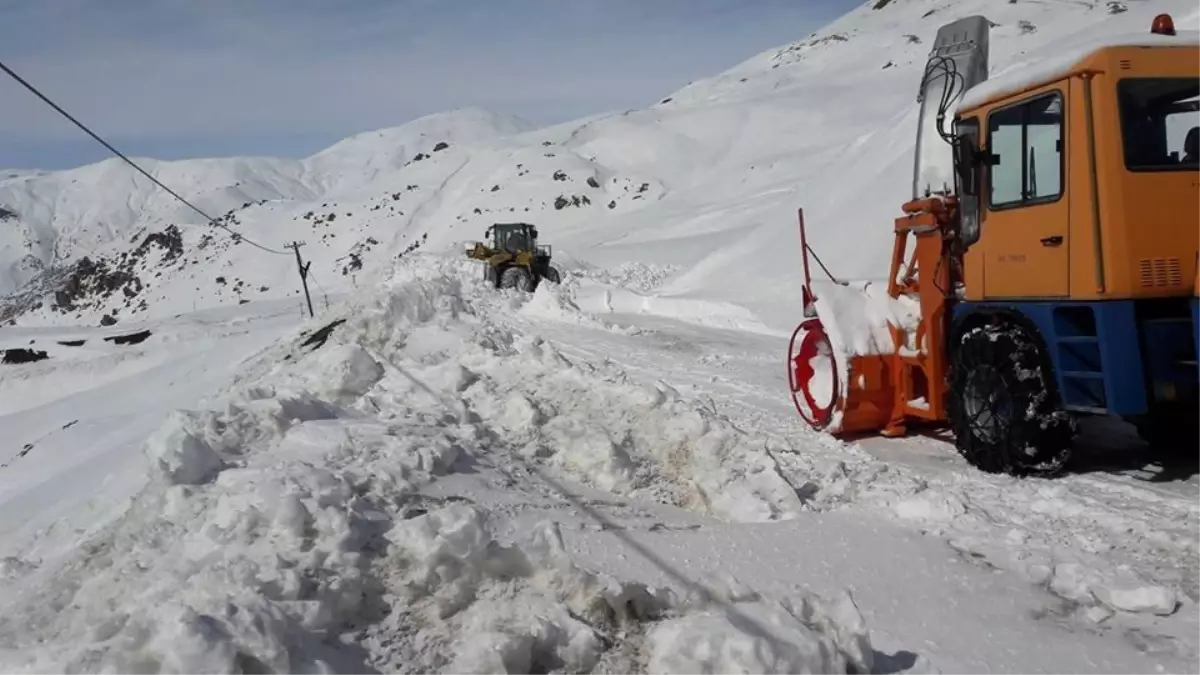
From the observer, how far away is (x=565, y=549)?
13.1 ft

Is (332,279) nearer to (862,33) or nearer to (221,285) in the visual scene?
(221,285)

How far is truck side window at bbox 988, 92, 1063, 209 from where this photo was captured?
17.9 ft

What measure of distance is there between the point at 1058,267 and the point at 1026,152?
779mm

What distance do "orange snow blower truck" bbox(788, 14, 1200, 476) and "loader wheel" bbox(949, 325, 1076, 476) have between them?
10 mm

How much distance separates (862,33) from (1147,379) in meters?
85.8

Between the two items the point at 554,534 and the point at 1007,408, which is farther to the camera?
the point at 1007,408

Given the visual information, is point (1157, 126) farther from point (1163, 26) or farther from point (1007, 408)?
point (1007, 408)

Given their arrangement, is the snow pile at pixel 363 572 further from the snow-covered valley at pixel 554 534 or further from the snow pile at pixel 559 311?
the snow pile at pixel 559 311

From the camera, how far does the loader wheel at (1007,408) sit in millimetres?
5633

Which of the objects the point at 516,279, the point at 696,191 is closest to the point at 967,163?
the point at 516,279

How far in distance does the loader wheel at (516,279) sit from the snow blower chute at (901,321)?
1494 centimetres

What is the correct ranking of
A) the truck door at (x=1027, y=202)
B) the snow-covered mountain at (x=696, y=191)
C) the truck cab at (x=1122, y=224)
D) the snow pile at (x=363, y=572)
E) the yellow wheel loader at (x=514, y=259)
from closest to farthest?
the snow pile at (x=363, y=572) < the truck cab at (x=1122, y=224) < the truck door at (x=1027, y=202) < the snow-covered mountain at (x=696, y=191) < the yellow wheel loader at (x=514, y=259)

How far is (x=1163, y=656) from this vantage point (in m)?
3.61

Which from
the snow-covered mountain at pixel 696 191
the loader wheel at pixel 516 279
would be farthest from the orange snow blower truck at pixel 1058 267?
the loader wheel at pixel 516 279
